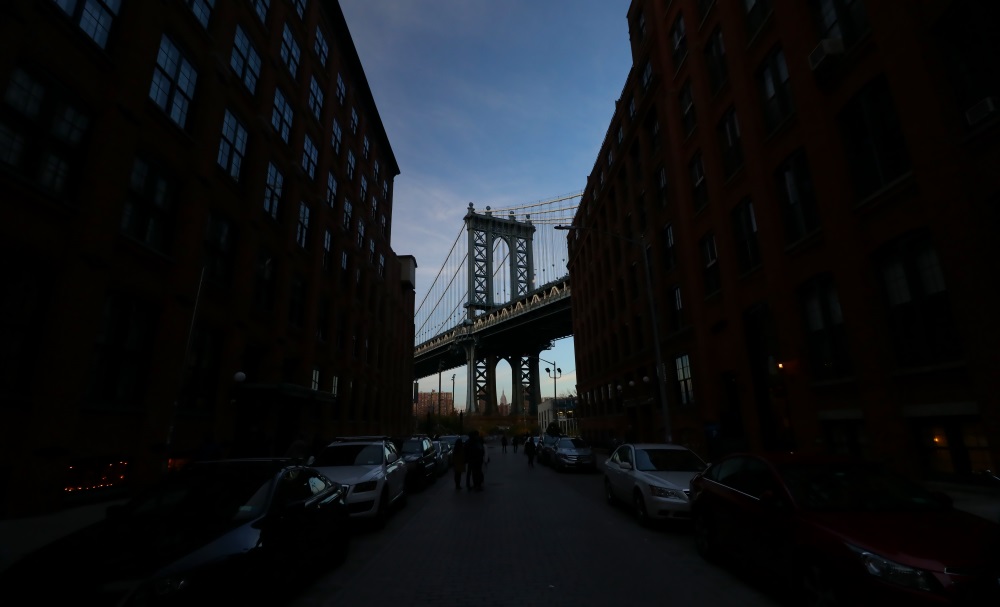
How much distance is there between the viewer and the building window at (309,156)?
24.1 meters

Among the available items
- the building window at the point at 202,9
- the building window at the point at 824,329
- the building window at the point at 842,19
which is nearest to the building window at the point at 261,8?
the building window at the point at 202,9

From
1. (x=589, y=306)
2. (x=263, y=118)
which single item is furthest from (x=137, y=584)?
(x=589, y=306)

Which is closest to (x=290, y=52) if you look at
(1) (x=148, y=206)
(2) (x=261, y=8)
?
(2) (x=261, y=8)

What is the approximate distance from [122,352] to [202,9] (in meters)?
11.5

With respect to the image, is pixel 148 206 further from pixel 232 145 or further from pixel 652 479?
pixel 652 479

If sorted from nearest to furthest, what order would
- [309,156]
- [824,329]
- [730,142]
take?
[824,329], [730,142], [309,156]

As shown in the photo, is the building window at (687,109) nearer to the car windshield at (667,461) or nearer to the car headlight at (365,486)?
the car windshield at (667,461)

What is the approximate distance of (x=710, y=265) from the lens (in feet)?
65.0

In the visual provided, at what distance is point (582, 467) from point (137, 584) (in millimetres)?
20511

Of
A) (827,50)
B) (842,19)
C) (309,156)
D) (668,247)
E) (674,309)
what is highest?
(309,156)

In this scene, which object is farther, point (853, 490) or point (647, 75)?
point (647, 75)

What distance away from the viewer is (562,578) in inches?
239

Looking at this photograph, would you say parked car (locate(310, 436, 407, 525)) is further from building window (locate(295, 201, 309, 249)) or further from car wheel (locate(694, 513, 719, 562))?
building window (locate(295, 201, 309, 249))

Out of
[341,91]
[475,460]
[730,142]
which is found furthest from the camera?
[341,91]
